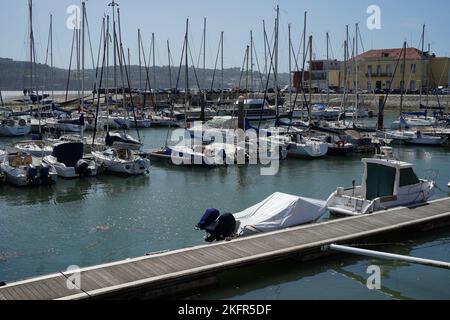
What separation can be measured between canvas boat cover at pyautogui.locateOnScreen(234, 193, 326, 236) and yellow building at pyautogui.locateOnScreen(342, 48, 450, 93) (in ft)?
254

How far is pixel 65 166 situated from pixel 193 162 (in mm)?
7927

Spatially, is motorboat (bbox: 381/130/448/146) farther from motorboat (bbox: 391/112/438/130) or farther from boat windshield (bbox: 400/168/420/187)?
boat windshield (bbox: 400/168/420/187)

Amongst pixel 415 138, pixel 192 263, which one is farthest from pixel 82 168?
pixel 415 138

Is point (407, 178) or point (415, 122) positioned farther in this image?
point (415, 122)

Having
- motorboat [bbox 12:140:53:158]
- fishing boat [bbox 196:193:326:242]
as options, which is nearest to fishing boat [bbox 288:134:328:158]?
motorboat [bbox 12:140:53:158]

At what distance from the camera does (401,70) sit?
9462 cm

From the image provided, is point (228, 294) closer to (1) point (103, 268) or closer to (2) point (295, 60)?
(1) point (103, 268)

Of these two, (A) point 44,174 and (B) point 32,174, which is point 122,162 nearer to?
(A) point 44,174

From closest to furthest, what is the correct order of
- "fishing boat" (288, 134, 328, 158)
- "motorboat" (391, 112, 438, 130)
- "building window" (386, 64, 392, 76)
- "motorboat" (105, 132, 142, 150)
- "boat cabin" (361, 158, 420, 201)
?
"boat cabin" (361, 158, 420, 201), "motorboat" (105, 132, 142, 150), "fishing boat" (288, 134, 328, 158), "motorboat" (391, 112, 438, 130), "building window" (386, 64, 392, 76)

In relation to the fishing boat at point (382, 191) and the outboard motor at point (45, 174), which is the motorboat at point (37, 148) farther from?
the fishing boat at point (382, 191)

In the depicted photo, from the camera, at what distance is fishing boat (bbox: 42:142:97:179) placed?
30.3 metres

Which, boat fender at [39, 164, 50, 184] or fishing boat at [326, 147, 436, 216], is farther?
boat fender at [39, 164, 50, 184]

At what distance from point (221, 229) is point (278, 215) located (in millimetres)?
2161

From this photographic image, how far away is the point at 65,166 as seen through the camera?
30.6 m
